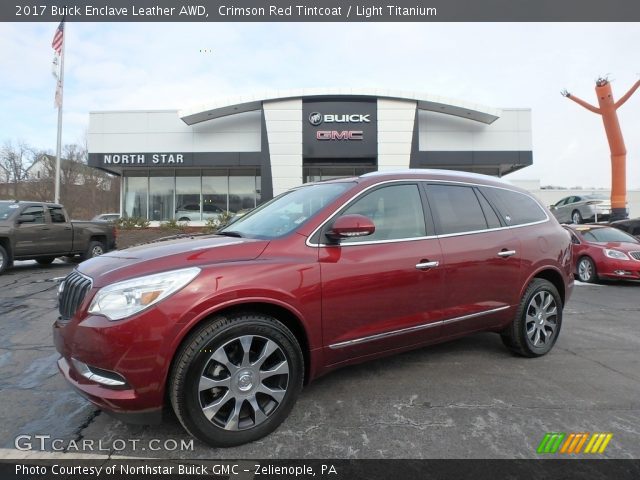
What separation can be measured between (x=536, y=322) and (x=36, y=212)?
465 inches

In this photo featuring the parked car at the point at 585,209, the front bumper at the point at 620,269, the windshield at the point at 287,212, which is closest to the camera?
the windshield at the point at 287,212

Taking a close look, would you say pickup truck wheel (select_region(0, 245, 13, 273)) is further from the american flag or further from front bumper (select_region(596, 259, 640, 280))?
the american flag

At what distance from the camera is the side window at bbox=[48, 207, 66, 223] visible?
11.3m

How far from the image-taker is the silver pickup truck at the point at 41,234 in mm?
10172

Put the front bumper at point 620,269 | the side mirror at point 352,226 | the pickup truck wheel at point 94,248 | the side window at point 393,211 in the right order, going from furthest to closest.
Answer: the pickup truck wheel at point 94,248 → the front bumper at point 620,269 → the side window at point 393,211 → the side mirror at point 352,226

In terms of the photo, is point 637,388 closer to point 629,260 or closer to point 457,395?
point 457,395

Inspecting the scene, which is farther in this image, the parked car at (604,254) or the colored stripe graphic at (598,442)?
the parked car at (604,254)

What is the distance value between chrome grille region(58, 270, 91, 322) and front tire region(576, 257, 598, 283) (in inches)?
420

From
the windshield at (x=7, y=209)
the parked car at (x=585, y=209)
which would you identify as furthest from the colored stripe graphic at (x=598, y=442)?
the parked car at (x=585, y=209)

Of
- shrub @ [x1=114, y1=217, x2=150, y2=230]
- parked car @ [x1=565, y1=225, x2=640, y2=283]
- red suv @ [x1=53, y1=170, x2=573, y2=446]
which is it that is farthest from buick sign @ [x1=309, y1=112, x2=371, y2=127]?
red suv @ [x1=53, y1=170, x2=573, y2=446]

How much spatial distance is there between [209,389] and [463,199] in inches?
109

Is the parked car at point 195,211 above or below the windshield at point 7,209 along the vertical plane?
above

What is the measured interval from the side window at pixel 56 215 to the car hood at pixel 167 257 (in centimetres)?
994

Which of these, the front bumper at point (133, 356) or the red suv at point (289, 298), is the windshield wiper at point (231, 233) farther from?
the front bumper at point (133, 356)
